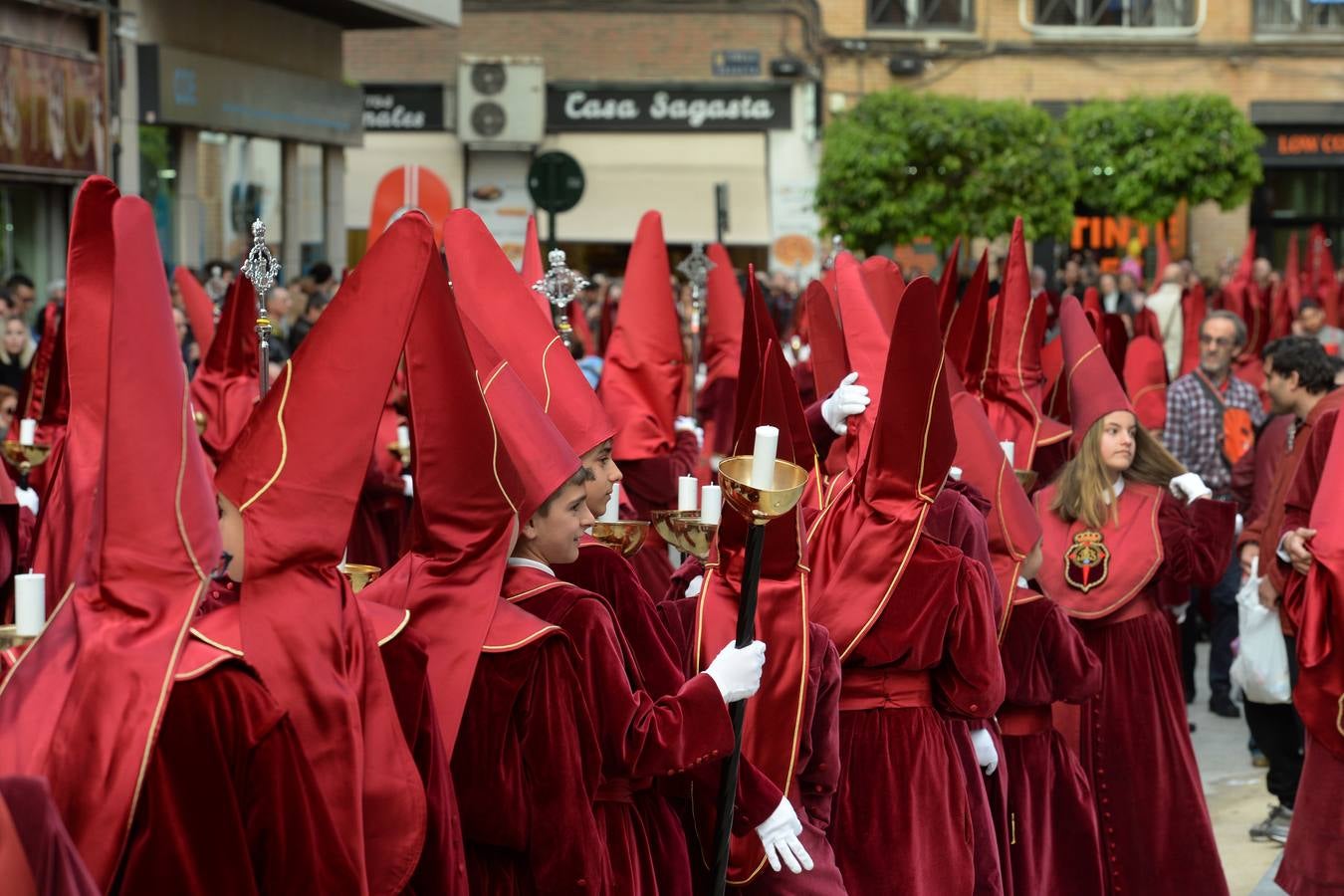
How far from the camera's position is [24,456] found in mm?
7922

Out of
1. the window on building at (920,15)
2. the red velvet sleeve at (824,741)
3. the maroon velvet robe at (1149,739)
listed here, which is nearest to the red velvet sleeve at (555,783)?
the red velvet sleeve at (824,741)

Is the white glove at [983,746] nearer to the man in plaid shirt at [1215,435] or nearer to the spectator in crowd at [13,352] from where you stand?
the man in plaid shirt at [1215,435]

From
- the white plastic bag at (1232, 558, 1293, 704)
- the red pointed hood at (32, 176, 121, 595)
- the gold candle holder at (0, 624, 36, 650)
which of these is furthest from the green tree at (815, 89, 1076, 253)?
the gold candle holder at (0, 624, 36, 650)

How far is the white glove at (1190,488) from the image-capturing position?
279 inches

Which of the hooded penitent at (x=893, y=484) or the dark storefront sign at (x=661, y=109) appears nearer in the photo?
the hooded penitent at (x=893, y=484)

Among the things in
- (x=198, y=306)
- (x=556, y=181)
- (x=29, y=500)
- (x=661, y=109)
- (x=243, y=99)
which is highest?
(x=661, y=109)

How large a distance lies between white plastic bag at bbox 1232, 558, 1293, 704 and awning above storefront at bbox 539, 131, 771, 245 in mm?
25066

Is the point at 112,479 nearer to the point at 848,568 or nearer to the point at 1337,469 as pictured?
the point at 848,568

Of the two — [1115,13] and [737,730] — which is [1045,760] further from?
[1115,13]

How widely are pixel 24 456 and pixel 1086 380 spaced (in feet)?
13.4

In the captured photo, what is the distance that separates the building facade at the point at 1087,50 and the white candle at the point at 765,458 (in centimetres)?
2873

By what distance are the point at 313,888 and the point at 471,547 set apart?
852 millimetres

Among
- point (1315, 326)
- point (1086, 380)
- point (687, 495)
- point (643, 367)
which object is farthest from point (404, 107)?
point (687, 495)

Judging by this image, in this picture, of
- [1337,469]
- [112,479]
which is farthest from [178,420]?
[1337,469]
